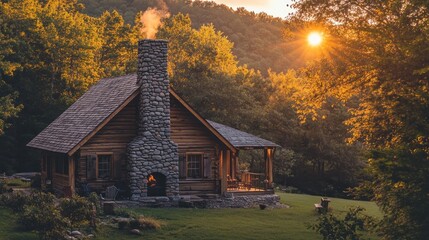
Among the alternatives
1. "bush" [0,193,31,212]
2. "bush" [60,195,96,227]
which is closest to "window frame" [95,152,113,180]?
"bush" [0,193,31,212]

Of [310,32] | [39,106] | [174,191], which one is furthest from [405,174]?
[39,106]

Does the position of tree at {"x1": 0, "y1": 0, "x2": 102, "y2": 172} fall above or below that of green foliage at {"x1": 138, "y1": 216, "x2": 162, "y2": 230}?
above

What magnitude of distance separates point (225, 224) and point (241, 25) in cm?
8281

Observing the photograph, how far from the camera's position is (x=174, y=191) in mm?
32562

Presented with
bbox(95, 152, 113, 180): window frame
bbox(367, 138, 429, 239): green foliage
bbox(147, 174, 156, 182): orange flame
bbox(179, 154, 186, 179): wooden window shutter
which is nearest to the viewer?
bbox(367, 138, 429, 239): green foliage

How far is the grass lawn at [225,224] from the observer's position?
2392 cm

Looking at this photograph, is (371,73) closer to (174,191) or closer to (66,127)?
(174,191)

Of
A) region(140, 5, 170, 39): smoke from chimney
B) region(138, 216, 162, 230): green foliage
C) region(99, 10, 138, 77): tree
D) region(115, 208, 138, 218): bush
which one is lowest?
region(138, 216, 162, 230): green foliage

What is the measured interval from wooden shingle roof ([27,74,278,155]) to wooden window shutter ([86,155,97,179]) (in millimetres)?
1193

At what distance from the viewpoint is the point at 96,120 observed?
3266 cm

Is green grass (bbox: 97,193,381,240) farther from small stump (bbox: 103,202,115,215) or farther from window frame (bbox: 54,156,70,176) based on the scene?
window frame (bbox: 54,156,70,176)

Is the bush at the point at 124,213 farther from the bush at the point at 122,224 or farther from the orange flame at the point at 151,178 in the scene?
the orange flame at the point at 151,178

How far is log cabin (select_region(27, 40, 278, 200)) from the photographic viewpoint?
3203 centimetres

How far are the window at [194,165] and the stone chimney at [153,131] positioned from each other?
1.94 metres
